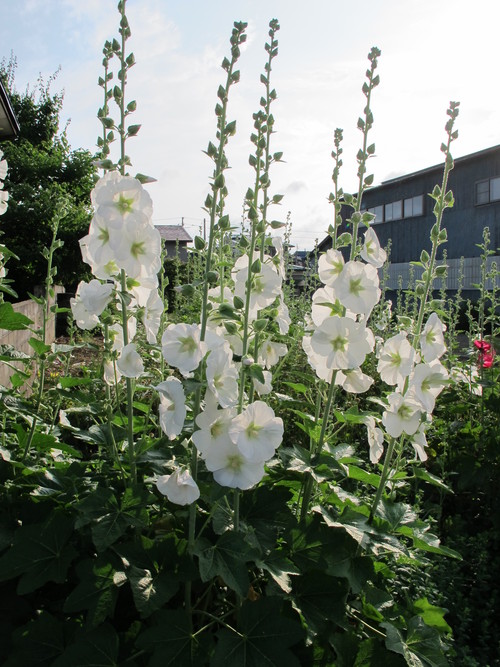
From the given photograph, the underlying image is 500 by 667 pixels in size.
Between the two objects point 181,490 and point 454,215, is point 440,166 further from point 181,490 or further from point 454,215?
point 181,490

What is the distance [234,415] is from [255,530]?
1.28ft

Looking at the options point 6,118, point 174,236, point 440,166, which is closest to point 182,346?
point 6,118

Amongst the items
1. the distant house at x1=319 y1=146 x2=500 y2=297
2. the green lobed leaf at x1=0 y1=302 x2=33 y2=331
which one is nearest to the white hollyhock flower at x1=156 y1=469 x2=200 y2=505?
the green lobed leaf at x1=0 y1=302 x2=33 y2=331

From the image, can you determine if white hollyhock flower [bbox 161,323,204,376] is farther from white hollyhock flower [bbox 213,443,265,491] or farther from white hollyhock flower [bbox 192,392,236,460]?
white hollyhock flower [bbox 213,443,265,491]

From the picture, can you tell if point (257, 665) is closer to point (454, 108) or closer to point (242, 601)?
point (242, 601)

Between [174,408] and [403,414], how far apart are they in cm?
87

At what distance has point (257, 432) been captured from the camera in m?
1.54

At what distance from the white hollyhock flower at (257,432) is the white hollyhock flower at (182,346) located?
20 centimetres

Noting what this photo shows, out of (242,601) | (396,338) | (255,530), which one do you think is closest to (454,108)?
(396,338)

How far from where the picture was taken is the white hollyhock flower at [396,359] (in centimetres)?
192

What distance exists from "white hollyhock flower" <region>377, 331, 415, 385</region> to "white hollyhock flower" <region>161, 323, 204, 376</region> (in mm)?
742

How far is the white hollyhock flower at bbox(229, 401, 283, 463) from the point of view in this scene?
1.47m

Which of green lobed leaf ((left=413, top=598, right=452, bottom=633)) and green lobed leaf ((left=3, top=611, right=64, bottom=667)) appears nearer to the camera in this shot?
green lobed leaf ((left=3, top=611, right=64, bottom=667))

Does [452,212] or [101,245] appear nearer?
[101,245]
